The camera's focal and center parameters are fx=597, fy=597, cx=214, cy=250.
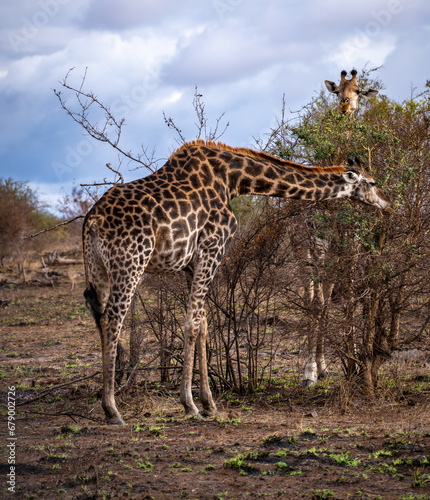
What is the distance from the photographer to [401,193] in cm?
743

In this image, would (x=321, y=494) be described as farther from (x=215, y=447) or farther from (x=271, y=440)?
(x=215, y=447)

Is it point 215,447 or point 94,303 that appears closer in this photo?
point 215,447

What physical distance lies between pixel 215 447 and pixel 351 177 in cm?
371

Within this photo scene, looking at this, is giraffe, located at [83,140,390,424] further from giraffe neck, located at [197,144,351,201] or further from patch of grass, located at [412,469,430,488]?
patch of grass, located at [412,469,430,488]

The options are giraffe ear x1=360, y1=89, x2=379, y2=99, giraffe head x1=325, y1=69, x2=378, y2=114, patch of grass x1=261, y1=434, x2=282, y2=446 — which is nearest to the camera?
patch of grass x1=261, y1=434, x2=282, y2=446

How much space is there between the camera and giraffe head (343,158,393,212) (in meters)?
7.36

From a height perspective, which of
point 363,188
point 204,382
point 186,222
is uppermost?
point 363,188

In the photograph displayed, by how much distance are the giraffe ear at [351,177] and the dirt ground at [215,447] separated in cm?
275

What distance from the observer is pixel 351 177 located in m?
7.48

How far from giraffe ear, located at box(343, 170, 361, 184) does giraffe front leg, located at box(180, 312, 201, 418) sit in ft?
8.49

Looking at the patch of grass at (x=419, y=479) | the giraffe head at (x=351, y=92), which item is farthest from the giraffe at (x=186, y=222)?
the giraffe head at (x=351, y=92)

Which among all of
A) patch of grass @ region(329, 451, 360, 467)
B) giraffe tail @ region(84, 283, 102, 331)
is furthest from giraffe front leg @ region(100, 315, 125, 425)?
patch of grass @ region(329, 451, 360, 467)

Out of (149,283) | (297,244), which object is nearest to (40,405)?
(149,283)

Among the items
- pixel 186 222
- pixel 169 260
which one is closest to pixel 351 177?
pixel 186 222
